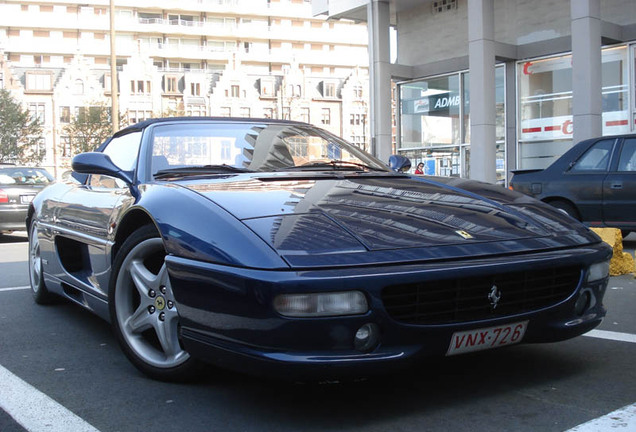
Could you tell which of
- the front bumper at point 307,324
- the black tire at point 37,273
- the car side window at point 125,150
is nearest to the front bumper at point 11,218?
the black tire at point 37,273

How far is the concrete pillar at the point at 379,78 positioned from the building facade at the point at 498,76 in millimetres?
32

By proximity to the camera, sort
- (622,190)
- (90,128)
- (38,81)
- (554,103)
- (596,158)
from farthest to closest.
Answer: (38,81) < (90,128) < (554,103) < (596,158) < (622,190)

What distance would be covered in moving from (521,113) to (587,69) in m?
4.13

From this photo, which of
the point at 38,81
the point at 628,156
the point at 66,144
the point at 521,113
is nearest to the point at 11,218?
the point at 628,156

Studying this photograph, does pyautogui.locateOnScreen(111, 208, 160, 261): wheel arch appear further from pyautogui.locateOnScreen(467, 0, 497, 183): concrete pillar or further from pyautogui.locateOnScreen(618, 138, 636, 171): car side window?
pyautogui.locateOnScreen(467, 0, 497, 183): concrete pillar

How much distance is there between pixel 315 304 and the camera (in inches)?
92.4

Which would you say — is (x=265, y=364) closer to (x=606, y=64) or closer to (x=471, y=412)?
(x=471, y=412)

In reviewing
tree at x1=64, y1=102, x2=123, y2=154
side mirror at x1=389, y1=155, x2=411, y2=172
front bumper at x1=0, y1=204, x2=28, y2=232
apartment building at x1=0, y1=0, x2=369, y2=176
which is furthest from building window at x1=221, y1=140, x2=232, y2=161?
apartment building at x1=0, y1=0, x2=369, y2=176

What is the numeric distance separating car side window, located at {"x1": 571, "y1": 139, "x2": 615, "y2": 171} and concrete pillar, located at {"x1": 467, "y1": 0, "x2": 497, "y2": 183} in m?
8.04

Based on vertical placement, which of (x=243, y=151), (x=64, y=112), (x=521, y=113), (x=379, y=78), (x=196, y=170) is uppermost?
(x=64, y=112)

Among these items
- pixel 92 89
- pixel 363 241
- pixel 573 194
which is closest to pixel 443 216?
pixel 363 241

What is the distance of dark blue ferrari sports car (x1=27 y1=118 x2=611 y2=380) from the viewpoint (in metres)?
2.38

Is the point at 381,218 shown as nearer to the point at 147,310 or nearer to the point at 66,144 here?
the point at 147,310

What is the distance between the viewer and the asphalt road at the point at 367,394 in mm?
2568
